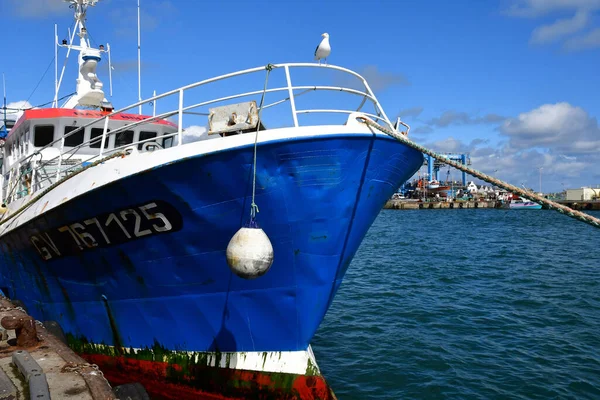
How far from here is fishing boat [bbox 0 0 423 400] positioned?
200 inches

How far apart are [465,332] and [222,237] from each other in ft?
20.9

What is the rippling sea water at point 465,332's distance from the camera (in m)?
7.27

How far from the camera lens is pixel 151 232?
5582mm

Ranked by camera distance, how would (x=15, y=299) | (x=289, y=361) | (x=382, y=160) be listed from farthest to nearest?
1. (x=15, y=299)
2. (x=289, y=361)
3. (x=382, y=160)

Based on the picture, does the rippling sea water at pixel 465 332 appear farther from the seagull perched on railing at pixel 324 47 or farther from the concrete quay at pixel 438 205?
the concrete quay at pixel 438 205

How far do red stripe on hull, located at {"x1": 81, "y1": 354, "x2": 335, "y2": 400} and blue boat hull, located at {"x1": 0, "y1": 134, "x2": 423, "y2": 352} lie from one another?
0.29m

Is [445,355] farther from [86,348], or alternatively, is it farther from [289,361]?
[86,348]

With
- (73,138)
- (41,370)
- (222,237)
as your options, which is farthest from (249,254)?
(73,138)

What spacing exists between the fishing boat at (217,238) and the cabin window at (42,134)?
3.06m

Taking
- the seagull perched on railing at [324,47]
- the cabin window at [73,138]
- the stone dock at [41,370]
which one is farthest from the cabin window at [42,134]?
the seagull perched on railing at [324,47]

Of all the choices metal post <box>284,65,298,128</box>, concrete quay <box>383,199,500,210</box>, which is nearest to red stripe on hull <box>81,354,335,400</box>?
metal post <box>284,65,298,128</box>

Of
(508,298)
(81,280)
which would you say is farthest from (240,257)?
(508,298)

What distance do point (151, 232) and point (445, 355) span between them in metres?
5.57

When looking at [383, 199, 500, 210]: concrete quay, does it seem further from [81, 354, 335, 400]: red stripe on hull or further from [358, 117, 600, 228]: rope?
[358, 117, 600, 228]: rope
